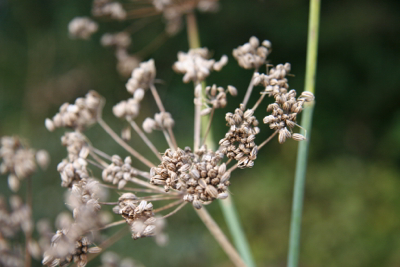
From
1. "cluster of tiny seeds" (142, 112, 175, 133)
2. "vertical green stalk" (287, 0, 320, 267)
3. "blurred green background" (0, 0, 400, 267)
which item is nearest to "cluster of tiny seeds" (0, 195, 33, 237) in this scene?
"cluster of tiny seeds" (142, 112, 175, 133)

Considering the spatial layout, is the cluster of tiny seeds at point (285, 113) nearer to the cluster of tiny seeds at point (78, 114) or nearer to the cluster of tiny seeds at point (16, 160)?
the cluster of tiny seeds at point (78, 114)

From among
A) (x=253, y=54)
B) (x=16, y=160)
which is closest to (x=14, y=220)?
(x=16, y=160)

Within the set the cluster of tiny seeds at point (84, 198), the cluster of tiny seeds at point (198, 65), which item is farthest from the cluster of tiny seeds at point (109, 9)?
the cluster of tiny seeds at point (84, 198)

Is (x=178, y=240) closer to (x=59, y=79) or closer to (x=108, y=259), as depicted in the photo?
(x=108, y=259)

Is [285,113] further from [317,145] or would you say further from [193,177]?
[317,145]

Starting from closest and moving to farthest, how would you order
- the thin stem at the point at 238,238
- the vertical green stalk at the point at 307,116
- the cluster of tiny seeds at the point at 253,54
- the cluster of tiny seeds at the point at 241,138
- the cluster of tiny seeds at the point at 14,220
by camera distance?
the cluster of tiny seeds at the point at 241,138
the vertical green stalk at the point at 307,116
the cluster of tiny seeds at the point at 253,54
the thin stem at the point at 238,238
the cluster of tiny seeds at the point at 14,220
